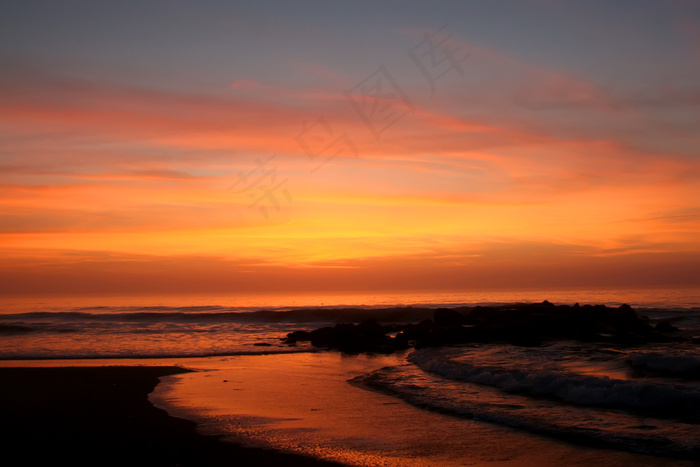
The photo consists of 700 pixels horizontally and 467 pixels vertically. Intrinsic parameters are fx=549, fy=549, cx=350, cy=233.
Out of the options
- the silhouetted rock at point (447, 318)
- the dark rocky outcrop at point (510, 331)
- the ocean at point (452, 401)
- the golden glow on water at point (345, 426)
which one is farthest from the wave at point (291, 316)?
the golden glow on water at point (345, 426)

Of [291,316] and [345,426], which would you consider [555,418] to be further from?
[291,316]

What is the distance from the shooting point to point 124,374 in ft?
53.8

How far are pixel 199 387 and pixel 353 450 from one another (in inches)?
288

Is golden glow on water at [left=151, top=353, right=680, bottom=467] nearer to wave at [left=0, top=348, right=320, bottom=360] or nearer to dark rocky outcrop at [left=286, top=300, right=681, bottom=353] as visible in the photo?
wave at [left=0, top=348, right=320, bottom=360]

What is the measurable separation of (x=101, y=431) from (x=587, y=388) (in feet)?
30.2

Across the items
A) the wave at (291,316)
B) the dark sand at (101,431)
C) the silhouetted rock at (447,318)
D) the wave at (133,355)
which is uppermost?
the silhouetted rock at (447,318)

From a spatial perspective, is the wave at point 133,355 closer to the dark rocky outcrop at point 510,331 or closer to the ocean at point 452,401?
the ocean at point 452,401

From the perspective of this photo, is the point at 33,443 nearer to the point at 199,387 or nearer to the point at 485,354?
the point at 199,387

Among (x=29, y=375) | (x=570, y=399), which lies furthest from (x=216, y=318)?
(x=570, y=399)

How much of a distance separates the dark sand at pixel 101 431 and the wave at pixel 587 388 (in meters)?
6.45

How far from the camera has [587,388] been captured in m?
11.2

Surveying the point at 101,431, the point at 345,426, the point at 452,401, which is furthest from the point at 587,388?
the point at 101,431

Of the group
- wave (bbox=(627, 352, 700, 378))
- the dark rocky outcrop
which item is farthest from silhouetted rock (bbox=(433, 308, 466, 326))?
wave (bbox=(627, 352, 700, 378))

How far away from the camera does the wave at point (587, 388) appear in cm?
1024
